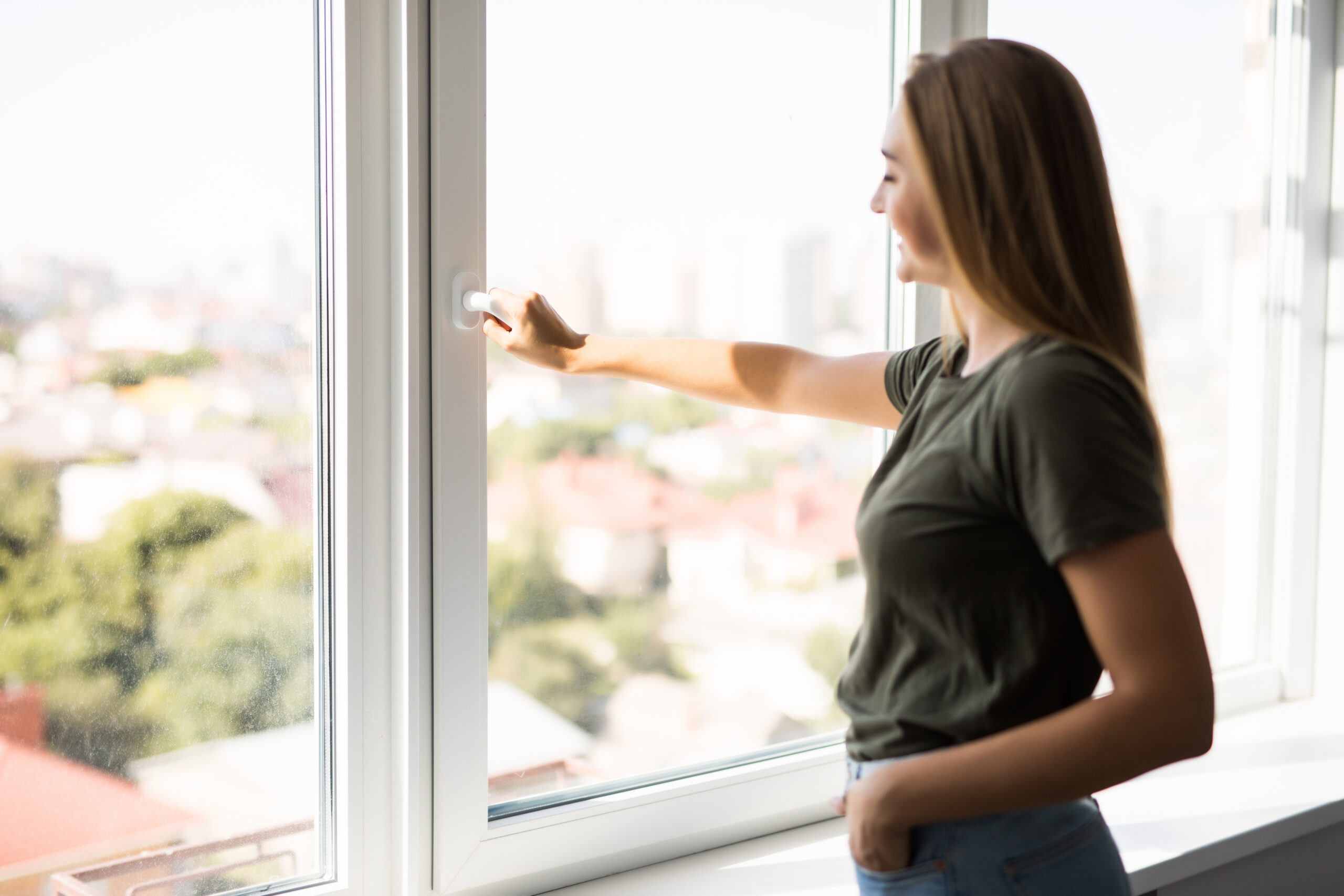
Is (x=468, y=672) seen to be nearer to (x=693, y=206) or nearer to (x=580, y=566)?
(x=580, y=566)

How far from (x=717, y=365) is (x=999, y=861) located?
2.10 ft

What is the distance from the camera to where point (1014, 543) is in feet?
2.64

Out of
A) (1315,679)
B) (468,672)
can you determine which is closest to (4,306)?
(468,672)

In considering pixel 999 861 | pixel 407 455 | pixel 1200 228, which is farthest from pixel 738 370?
pixel 1200 228

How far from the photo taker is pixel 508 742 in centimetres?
129

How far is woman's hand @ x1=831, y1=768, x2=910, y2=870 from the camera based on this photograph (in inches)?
32.0

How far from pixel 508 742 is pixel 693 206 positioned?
70 centimetres

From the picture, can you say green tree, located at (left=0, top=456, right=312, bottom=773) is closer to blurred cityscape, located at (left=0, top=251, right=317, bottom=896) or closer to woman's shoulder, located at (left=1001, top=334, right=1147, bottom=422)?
blurred cityscape, located at (left=0, top=251, right=317, bottom=896)

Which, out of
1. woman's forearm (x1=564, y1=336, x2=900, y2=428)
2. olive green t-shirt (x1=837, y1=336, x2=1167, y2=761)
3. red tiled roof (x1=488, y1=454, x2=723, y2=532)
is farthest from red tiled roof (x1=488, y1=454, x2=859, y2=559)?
olive green t-shirt (x1=837, y1=336, x2=1167, y2=761)

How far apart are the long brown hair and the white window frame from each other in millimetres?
552

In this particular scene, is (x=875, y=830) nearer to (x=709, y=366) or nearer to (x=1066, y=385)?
(x=1066, y=385)

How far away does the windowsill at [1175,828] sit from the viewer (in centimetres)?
135

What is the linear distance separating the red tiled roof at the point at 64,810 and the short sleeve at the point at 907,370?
0.87 meters

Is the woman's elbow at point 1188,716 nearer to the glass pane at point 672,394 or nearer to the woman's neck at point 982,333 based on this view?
the woman's neck at point 982,333
